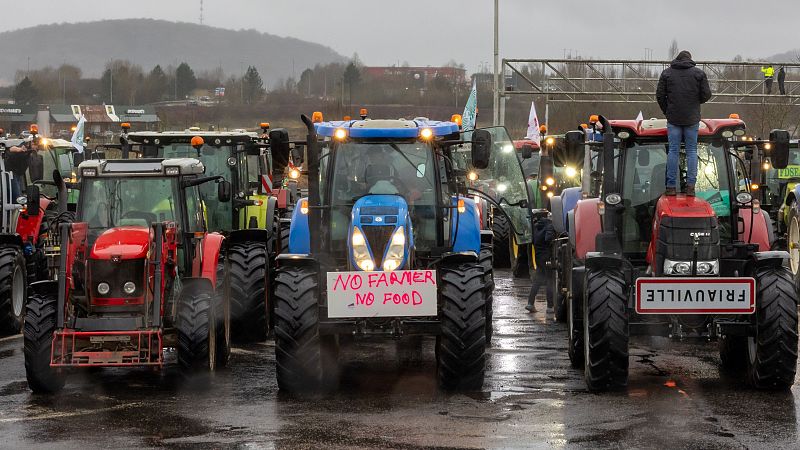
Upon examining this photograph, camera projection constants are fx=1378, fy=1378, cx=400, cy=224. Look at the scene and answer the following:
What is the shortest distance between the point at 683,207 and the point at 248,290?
5.26 metres

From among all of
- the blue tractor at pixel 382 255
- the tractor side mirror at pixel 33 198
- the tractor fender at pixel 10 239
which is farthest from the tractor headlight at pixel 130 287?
the tractor fender at pixel 10 239

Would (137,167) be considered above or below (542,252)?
above

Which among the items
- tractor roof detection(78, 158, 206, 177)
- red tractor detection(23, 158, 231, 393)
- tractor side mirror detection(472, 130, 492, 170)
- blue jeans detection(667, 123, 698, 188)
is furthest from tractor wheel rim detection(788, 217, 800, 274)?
tractor roof detection(78, 158, 206, 177)

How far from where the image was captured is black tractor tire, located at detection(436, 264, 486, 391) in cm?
1184

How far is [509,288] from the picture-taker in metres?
21.8

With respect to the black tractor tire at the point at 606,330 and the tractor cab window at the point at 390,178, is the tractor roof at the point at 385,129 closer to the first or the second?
the tractor cab window at the point at 390,178

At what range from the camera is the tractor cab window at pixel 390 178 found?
13055 mm

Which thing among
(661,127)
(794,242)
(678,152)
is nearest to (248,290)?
(661,127)

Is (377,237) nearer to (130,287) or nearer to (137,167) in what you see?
(130,287)

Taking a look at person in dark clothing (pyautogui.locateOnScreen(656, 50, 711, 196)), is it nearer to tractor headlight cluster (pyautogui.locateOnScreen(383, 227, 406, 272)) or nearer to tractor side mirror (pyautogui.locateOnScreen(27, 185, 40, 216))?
tractor headlight cluster (pyautogui.locateOnScreen(383, 227, 406, 272))

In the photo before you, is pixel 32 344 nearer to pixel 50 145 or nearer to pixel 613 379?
pixel 613 379

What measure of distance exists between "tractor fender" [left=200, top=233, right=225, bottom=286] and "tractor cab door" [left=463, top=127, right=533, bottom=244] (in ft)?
24.9

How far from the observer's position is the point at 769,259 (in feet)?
39.3

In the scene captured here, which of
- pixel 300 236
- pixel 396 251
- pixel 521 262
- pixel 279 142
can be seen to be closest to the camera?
pixel 396 251
